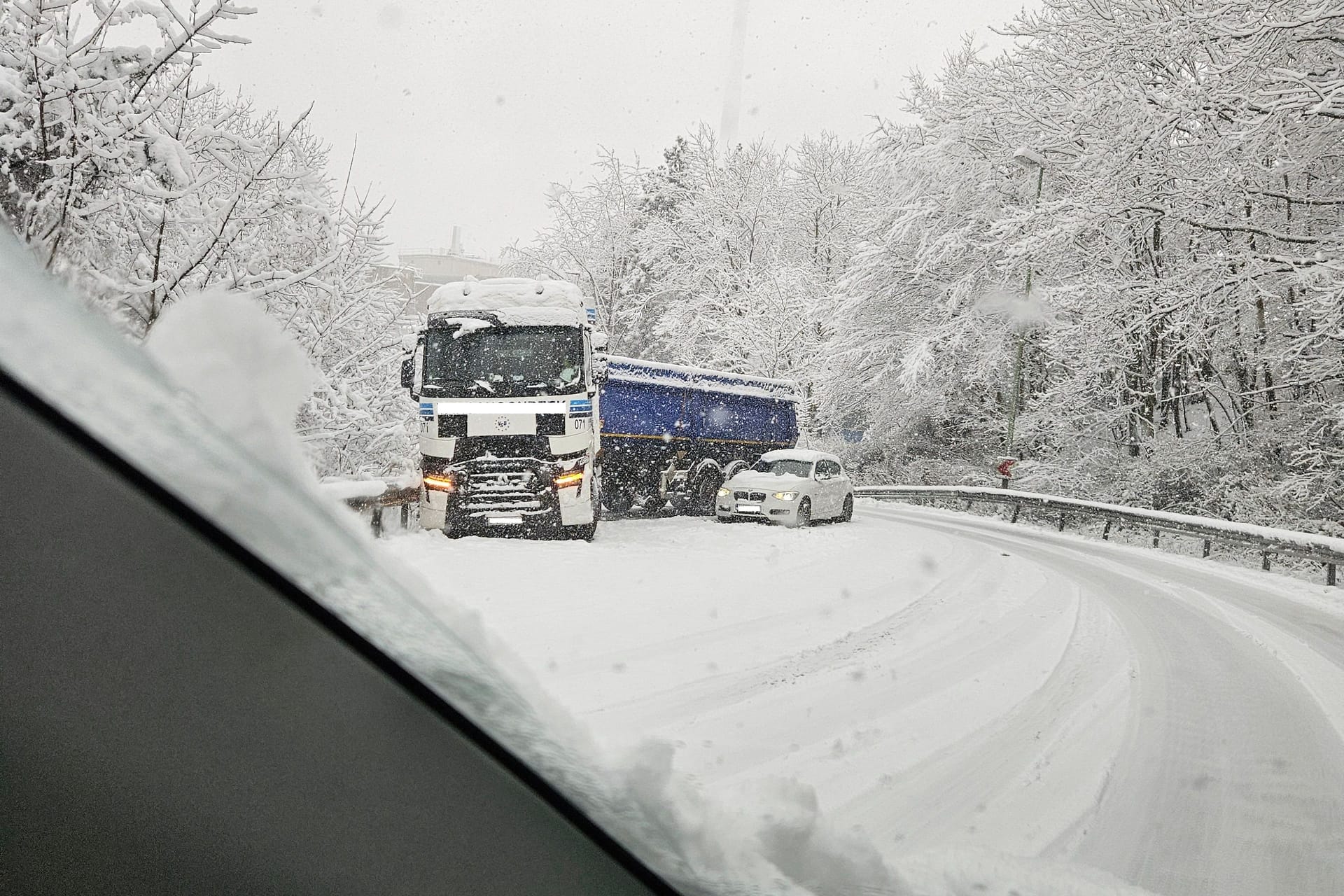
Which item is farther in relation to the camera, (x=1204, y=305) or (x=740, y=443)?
(x=740, y=443)

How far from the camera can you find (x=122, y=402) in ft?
2.14

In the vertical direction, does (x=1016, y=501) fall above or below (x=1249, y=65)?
below

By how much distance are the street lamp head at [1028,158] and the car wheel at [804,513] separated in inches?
274

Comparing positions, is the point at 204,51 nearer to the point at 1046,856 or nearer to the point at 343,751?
the point at 343,751

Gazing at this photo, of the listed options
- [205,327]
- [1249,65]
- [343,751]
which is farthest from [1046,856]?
[1249,65]

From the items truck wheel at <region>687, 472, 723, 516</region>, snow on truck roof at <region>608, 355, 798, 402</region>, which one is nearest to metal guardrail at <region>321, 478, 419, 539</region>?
snow on truck roof at <region>608, 355, 798, 402</region>

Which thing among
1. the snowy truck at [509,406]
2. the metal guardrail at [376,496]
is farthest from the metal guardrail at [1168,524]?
the metal guardrail at [376,496]

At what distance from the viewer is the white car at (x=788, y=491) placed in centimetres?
1423

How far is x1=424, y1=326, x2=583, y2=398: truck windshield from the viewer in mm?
8573

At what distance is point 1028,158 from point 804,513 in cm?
719

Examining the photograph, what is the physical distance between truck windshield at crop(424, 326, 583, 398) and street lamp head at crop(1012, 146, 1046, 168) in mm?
8930

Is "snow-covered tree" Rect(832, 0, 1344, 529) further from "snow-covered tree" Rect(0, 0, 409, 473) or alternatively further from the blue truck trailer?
"snow-covered tree" Rect(0, 0, 409, 473)

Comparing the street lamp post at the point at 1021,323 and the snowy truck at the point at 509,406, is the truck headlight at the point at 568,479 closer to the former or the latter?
the snowy truck at the point at 509,406

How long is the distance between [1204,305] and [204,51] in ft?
43.0
